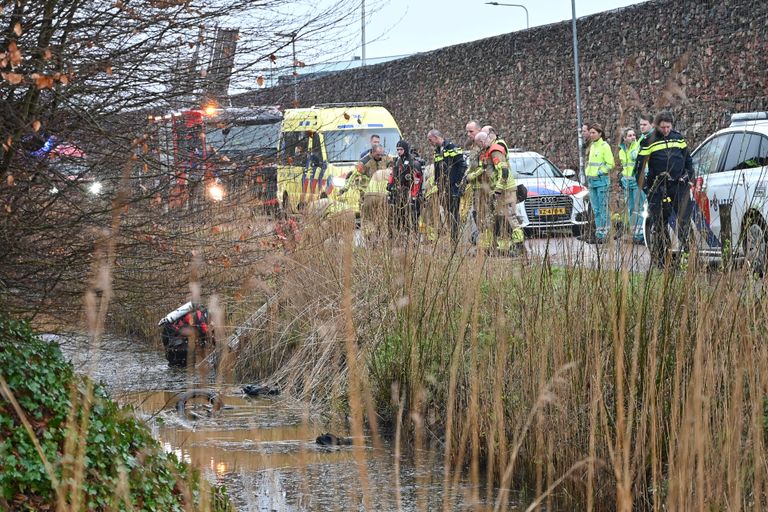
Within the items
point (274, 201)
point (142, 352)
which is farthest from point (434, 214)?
point (142, 352)

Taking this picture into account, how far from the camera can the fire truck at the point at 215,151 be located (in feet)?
20.9

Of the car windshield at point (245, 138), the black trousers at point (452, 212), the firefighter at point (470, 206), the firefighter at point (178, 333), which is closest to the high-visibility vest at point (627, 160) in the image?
the firefighter at point (470, 206)

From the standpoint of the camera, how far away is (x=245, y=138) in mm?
6934

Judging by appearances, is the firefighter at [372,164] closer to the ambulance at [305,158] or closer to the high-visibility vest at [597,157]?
the ambulance at [305,158]

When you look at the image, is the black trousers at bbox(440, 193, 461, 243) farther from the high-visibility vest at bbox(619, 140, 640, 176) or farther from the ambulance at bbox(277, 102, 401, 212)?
the high-visibility vest at bbox(619, 140, 640, 176)

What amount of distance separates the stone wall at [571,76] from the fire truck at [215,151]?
6.89 metres

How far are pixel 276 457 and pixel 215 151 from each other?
64.5 inches

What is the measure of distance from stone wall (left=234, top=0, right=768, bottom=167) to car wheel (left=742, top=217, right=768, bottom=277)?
885cm

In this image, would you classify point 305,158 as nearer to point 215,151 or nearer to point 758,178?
point 215,151

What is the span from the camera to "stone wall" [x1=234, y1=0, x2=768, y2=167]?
1955 cm

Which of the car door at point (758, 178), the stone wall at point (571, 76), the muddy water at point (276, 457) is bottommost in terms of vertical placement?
the muddy water at point (276, 457)

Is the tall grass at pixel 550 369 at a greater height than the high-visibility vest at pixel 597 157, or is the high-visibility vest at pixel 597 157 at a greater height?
the high-visibility vest at pixel 597 157

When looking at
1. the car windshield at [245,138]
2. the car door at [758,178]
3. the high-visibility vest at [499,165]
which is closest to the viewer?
the car door at [758,178]

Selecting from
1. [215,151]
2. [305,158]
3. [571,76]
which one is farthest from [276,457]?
[571,76]
